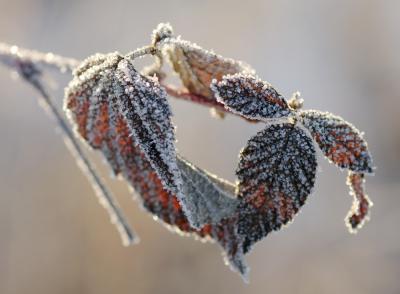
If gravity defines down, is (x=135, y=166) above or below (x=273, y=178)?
above

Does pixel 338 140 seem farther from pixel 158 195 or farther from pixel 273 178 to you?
pixel 158 195

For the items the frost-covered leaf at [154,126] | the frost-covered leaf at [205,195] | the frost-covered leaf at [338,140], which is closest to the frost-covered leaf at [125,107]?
the frost-covered leaf at [154,126]

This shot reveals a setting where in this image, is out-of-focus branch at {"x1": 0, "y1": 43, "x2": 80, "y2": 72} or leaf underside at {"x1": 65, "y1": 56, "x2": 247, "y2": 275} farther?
out-of-focus branch at {"x1": 0, "y1": 43, "x2": 80, "y2": 72}

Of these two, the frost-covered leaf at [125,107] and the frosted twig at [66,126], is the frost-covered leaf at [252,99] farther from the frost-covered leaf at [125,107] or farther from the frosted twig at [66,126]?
the frosted twig at [66,126]

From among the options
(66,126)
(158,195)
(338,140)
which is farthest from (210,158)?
(338,140)

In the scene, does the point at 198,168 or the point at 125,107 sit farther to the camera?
the point at 198,168

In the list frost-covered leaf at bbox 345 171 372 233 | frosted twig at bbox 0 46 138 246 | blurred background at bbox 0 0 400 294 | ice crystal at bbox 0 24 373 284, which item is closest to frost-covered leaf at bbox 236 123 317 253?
ice crystal at bbox 0 24 373 284

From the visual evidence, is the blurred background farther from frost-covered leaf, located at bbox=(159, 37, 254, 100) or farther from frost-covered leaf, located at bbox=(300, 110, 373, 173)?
frost-covered leaf, located at bbox=(300, 110, 373, 173)
